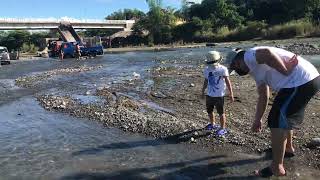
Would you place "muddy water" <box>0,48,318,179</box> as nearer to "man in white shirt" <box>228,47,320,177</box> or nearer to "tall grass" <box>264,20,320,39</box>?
"man in white shirt" <box>228,47,320,177</box>

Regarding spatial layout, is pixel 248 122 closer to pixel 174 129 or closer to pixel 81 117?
pixel 174 129

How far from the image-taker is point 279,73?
289 inches

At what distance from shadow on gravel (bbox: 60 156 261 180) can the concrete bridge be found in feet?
353

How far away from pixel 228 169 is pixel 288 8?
108306 millimetres

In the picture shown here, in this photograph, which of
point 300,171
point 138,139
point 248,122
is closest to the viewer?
point 300,171

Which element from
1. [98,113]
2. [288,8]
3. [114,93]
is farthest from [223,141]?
[288,8]

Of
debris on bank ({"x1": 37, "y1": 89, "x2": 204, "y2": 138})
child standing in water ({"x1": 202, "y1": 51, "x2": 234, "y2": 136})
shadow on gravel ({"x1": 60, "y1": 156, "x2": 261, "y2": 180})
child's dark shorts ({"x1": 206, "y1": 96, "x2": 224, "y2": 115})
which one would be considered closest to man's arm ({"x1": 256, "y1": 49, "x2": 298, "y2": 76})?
shadow on gravel ({"x1": 60, "y1": 156, "x2": 261, "y2": 180})

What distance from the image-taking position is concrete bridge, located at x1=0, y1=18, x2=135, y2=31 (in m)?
113

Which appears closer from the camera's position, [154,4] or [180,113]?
[180,113]

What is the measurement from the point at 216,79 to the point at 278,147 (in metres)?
3.48

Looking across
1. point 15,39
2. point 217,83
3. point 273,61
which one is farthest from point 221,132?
point 15,39

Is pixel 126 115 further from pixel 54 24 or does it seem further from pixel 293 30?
pixel 54 24

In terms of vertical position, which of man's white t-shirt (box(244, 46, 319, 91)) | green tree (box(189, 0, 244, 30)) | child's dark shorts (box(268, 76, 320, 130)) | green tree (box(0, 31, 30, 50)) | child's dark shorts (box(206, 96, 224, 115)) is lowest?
green tree (box(0, 31, 30, 50))

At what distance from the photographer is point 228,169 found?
27.7 feet
